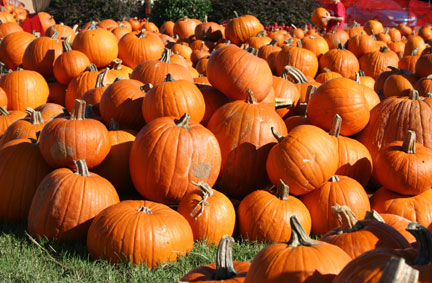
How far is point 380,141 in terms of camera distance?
13.4 ft

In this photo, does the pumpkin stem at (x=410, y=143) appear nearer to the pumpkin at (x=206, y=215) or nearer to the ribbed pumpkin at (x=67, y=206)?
the pumpkin at (x=206, y=215)

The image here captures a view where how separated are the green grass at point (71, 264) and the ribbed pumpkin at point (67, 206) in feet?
0.26

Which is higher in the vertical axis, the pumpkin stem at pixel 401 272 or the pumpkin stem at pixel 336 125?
the pumpkin stem at pixel 401 272

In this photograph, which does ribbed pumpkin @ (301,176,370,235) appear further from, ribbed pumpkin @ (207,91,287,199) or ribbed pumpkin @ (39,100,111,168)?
ribbed pumpkin @ (39,100,111,168)

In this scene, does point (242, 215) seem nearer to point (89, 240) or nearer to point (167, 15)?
point (89, 240)

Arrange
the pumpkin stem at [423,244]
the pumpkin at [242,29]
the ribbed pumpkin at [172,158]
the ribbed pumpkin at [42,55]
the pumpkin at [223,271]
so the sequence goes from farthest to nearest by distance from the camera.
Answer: the pumpkin at [242,29]
the ribbed pumpkin at [42,55]
the ribbed pumpkin at [172,158]
the pumpkin at [223,271]
the pumpkin stem at [423,244]

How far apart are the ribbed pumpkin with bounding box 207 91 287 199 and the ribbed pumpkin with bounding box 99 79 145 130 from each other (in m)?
0.73

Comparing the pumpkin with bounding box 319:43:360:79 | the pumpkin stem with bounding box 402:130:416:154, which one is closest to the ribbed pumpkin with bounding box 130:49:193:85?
the pumpkin stem with bounding box 402:130:416:154

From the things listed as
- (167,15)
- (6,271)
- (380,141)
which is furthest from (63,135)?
(167,15)

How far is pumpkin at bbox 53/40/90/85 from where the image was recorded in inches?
Result: 208

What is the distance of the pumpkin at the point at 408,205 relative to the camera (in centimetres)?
338

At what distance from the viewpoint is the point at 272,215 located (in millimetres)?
3273

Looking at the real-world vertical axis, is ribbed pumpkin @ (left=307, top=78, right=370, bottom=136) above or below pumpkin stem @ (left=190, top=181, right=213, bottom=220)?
above

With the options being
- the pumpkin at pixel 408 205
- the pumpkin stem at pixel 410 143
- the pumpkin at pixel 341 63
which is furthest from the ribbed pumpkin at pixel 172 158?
the pumpkin at pixel 341 63
